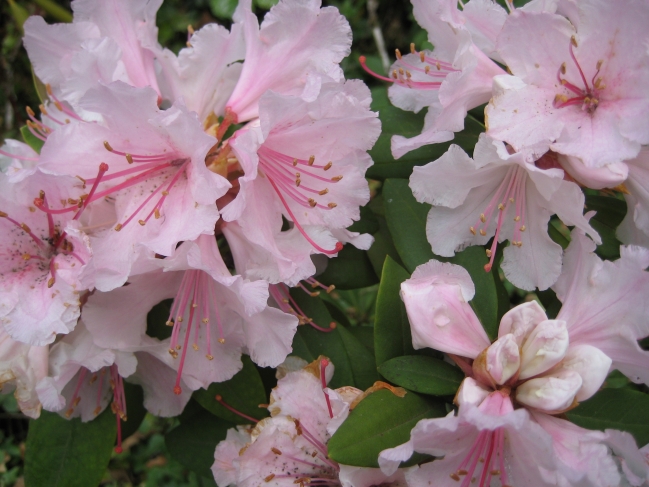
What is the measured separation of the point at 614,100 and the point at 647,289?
0.36 metres

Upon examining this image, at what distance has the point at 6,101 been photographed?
3.41 m

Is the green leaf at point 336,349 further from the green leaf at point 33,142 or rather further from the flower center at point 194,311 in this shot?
the green leaf at point 33,142

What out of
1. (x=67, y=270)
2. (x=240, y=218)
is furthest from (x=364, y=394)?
(x=67, y=270)

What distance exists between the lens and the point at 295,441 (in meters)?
1.14

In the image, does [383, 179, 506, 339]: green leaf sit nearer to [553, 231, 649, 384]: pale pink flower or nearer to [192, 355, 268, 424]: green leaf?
[553, 231, 649, 384]: pale pink flower

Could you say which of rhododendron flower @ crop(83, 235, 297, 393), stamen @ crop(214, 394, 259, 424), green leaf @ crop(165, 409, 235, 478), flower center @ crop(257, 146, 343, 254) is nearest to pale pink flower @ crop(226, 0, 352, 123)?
flower center @ crop(257, 146, 343, 254)

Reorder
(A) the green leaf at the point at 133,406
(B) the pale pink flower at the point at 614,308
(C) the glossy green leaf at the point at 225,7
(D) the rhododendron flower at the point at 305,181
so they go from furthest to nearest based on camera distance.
A: (C) the glossy green leaf at the point at 225,7
(A) the green leaf at the point at 133,406
(D) the rhododendron flower at the point at 305,181
(B) the pale pink flower at the point at 614,308

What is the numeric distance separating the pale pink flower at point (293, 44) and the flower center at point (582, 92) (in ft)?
1.45

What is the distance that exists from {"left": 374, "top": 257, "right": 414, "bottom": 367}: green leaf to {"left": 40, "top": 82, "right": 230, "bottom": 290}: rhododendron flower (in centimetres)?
38

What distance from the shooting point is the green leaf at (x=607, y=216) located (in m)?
1.28

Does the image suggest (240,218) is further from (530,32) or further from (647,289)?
(647,289)

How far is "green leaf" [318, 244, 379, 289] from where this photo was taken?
54.4 inches

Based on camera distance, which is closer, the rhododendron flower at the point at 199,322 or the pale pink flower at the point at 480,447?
the pale pink flower at the point at 480,447

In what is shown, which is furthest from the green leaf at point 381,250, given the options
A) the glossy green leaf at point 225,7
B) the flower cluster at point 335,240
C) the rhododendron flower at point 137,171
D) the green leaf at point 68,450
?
the glossy green leaf at point 225,7
